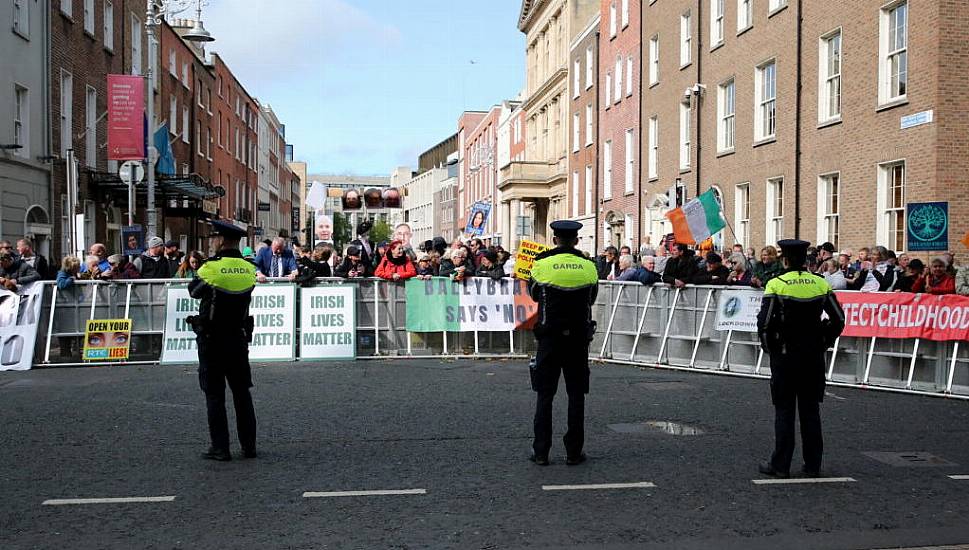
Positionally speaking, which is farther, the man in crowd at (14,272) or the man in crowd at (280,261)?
the man in crowd at (280,261)

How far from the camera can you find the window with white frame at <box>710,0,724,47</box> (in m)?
28.8

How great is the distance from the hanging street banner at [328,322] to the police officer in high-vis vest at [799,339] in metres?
8.82

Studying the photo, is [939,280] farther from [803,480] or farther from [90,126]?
[90,126]

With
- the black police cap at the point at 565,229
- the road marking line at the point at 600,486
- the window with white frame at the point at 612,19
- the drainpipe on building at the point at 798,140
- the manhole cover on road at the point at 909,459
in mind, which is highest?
the window with white frame at the point at 612,19

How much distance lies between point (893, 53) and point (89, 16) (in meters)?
21.4

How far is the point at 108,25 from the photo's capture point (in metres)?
29.9

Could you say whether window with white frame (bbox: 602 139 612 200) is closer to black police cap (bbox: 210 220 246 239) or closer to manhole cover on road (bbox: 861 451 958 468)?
manhole cover on road (bbox: 861 451 958 468)

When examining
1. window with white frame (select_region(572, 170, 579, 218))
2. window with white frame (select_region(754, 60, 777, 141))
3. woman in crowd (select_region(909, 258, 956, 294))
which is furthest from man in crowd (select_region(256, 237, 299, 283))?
window with white frame (select_region(572, 170, 579, 218))

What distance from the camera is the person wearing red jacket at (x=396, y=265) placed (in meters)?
15.6

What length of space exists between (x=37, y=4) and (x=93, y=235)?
6884 millimetres

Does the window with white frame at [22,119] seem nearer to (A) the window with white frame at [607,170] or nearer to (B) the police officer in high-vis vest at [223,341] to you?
(B) the police officer in high-vis vest at [223,341]

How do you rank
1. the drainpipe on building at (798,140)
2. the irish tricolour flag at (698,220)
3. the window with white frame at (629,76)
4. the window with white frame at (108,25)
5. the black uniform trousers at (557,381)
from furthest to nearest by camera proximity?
the window with white frame at (629,76) → the window with white frame at (108,25) → the drainpipe on building at (798,140) → the irish tricolour flag at (698,220) → the black uniform trousers at (557,381)

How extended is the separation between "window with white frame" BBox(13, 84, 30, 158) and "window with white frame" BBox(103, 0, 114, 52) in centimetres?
623

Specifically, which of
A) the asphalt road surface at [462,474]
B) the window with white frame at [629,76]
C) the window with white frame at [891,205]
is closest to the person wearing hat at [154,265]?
the asphalt road surface at [462,474]
